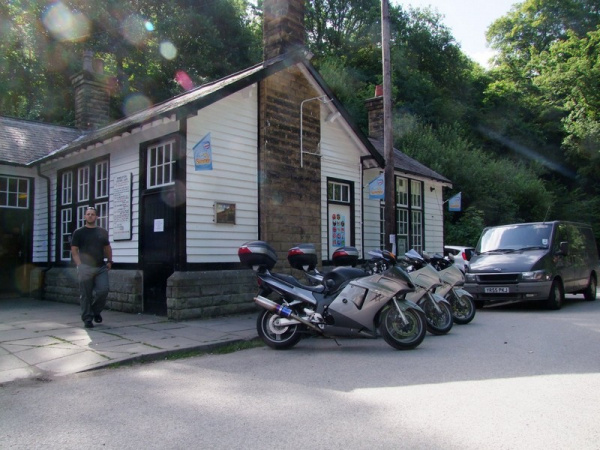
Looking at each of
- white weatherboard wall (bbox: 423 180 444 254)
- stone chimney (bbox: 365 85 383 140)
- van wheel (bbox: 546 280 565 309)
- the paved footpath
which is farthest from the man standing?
stone chimney (bbox: 365 85 383 140)

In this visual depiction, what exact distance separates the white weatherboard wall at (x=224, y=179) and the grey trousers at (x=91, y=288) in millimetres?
1533

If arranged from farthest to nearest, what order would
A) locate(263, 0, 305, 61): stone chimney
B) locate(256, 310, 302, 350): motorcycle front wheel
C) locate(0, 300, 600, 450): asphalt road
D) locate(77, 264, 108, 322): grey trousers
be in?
locate(263, 0, 305, 61): stone chimney, locate(77, 264, 108, 322): grey trousers, locate(256, 310, 302, 350): motorcycle front wheel, locate(0, 300, 600, 450): asphalt road

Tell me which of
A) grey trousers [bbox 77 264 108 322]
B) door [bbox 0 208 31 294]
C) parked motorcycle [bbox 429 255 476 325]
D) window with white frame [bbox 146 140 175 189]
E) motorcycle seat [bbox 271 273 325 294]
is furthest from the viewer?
door [bbox 0 208 31 294]

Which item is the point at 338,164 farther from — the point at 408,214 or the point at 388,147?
the point at 408,214

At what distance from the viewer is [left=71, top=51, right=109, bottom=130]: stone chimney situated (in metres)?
15.5

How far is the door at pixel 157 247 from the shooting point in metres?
9.09

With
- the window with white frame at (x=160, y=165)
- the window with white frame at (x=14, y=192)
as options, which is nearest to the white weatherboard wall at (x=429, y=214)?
the window with white frame at (x=160, y=165)

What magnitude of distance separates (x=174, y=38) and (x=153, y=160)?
62.6ft

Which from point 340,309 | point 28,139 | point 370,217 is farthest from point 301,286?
point 28,139

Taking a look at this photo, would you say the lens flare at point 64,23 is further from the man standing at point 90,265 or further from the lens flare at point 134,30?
the man standing at point 90,265

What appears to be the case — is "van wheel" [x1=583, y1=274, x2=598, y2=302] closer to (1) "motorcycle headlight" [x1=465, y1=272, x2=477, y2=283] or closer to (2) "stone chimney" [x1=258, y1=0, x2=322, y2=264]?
(1) "motorcycle headlight" [x1=465, y1=272, x2=477, y2=283]

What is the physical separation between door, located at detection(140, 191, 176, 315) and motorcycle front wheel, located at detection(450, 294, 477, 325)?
5259mm

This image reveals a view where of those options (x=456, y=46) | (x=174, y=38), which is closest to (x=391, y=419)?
(x=174, y=38)

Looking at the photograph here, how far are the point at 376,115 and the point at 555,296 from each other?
979cm
